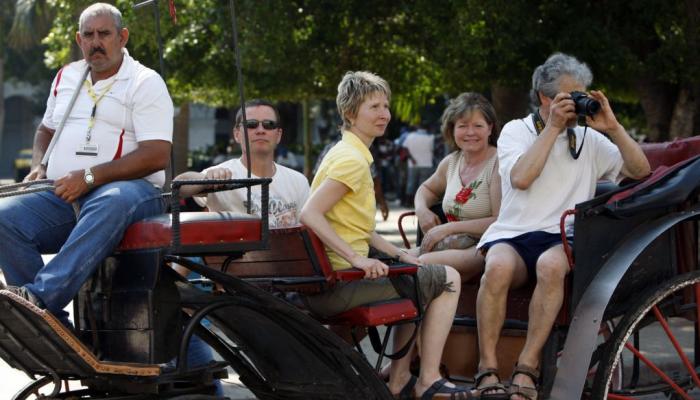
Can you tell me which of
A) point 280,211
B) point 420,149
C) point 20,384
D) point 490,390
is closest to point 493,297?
point 490,390

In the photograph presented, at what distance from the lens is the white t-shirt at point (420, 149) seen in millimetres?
25438

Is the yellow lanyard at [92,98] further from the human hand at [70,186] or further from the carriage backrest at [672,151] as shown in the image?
the carriage backrest at [672,151]

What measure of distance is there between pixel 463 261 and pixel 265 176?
1085 millimetres

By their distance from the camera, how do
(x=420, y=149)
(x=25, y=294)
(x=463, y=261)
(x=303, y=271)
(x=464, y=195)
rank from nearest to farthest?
(x=25, y=294), (x=303, y=271), (x=463, y=261), (x=464, y=195), (x=420, y=149)

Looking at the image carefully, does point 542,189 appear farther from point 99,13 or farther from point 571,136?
point 99,13

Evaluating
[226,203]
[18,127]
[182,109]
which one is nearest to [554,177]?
[226,203]

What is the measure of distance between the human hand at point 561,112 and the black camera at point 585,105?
0.03m

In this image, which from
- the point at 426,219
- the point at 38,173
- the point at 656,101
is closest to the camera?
the point at 38,173

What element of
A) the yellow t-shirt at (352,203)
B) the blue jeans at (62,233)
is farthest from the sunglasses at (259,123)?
the blue jeans at (62,233)

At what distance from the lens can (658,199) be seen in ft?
17.6

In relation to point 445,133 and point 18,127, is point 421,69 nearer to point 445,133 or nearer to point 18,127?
point 445,133

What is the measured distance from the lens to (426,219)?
6629 mm

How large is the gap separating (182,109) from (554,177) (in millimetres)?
20880

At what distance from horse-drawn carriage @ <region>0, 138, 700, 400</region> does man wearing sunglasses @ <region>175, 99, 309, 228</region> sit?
2.57 ft
